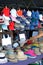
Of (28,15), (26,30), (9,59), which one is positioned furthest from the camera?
(26,30)

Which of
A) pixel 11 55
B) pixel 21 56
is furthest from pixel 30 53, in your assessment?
pixel 11 55

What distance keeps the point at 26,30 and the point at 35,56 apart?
461 millimetres

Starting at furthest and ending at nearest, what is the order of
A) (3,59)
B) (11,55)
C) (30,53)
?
(30,53) → (11,55) → (3,59)

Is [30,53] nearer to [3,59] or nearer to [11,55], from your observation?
[11,55]

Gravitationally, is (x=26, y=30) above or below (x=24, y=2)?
below

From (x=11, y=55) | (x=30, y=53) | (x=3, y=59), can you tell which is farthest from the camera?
(x=30, y=53)

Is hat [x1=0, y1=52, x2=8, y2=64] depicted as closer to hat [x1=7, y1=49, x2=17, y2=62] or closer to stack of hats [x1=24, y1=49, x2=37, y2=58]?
hat [x1=7, y1=49, x2=17, y2=62]

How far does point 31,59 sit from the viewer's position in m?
2.69

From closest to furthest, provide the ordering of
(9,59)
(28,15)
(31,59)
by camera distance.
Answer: (9,59), (31,59), (28,15)

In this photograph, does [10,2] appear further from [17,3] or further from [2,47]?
[2,47]

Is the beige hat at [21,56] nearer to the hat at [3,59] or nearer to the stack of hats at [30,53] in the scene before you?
the stack of hats at [30,53]

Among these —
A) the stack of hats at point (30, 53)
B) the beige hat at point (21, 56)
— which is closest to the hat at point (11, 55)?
the beige hat at point (21, 56)

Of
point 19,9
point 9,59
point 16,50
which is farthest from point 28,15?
point 9,59

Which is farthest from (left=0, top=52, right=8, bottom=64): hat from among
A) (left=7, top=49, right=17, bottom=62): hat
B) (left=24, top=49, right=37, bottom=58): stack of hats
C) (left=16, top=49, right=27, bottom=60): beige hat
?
(left=24, top=49, right=37, bottom=58): stack of hats
